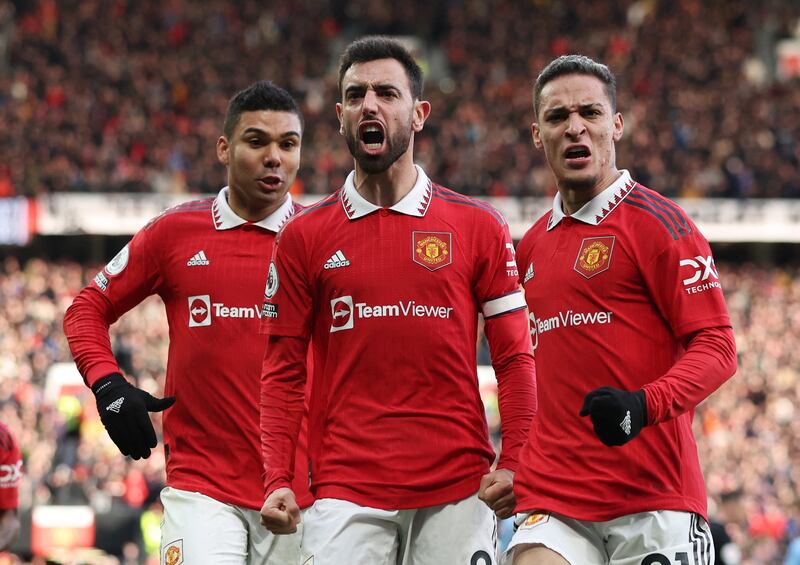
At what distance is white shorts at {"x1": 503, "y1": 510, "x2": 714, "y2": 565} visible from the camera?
4352 millimetres

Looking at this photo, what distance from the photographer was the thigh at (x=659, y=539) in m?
4.34

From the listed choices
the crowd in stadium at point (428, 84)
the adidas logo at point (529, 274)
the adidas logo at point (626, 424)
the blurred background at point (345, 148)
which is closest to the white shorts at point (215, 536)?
the adidas logo at point (529, 274)

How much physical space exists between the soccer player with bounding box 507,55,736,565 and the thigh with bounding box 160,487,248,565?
1.35 metres

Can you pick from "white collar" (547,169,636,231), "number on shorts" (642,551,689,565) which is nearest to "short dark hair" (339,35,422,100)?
"white collar" (547,169,636,231)

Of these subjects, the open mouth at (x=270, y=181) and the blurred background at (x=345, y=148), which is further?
the blurred background at (x=345, y=148)

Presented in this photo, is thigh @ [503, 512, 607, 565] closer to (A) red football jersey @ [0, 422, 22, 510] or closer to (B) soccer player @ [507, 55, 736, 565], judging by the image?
(B) soccer player @ [507, 55, 736, 565]

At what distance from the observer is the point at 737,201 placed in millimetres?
28219

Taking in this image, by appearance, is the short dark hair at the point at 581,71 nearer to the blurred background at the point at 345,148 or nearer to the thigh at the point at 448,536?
the thigh at the point at 448,536

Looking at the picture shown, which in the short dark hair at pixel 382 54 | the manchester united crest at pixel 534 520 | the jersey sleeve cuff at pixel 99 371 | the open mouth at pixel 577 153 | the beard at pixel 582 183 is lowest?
the manchester united crest at pixel 534 520

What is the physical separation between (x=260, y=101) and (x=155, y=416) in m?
12.5

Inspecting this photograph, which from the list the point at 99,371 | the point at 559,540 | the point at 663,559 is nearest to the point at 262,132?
the point at 99,371

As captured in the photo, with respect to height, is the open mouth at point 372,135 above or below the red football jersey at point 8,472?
above

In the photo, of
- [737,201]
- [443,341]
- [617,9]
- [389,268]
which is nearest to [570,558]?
[443,341]

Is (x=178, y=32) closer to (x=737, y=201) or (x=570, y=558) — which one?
(x=737, y=201)
